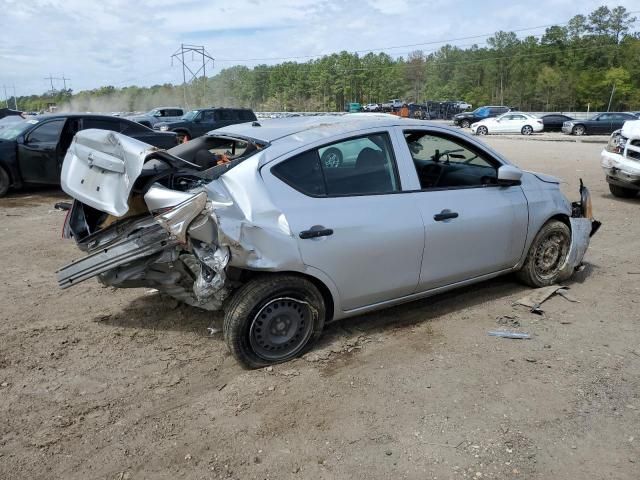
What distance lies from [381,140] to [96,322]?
283 cm

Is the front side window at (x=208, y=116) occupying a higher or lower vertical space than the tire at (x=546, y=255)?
higher

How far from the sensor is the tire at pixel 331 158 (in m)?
3.74

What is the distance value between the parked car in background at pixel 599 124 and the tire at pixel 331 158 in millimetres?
31635

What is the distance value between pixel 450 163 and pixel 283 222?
2186mm

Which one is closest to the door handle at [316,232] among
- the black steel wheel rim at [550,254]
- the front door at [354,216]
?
the front door at [354,216]

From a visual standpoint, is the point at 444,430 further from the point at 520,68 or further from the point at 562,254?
the point at 520,68

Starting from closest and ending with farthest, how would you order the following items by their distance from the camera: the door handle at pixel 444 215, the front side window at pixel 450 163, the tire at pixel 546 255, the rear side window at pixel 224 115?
1. the door handle at pixel 444 215
2. the front side window at pixel 450 163
3. the tire at pixel 546 255
4. the rear side window at pixel 224 115

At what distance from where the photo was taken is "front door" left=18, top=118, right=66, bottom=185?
971 centimetres

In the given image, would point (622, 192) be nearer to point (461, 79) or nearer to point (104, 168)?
point (104, 168)

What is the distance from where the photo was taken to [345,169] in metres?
3.83

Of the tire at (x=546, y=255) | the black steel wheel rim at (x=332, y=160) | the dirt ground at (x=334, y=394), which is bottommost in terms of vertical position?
the dirt ground at (x=334, y=394)

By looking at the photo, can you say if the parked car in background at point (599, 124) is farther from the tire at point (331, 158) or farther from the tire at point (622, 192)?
the tire at point (331, 158)

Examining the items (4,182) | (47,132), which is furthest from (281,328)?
(4,182)

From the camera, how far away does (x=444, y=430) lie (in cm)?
302
